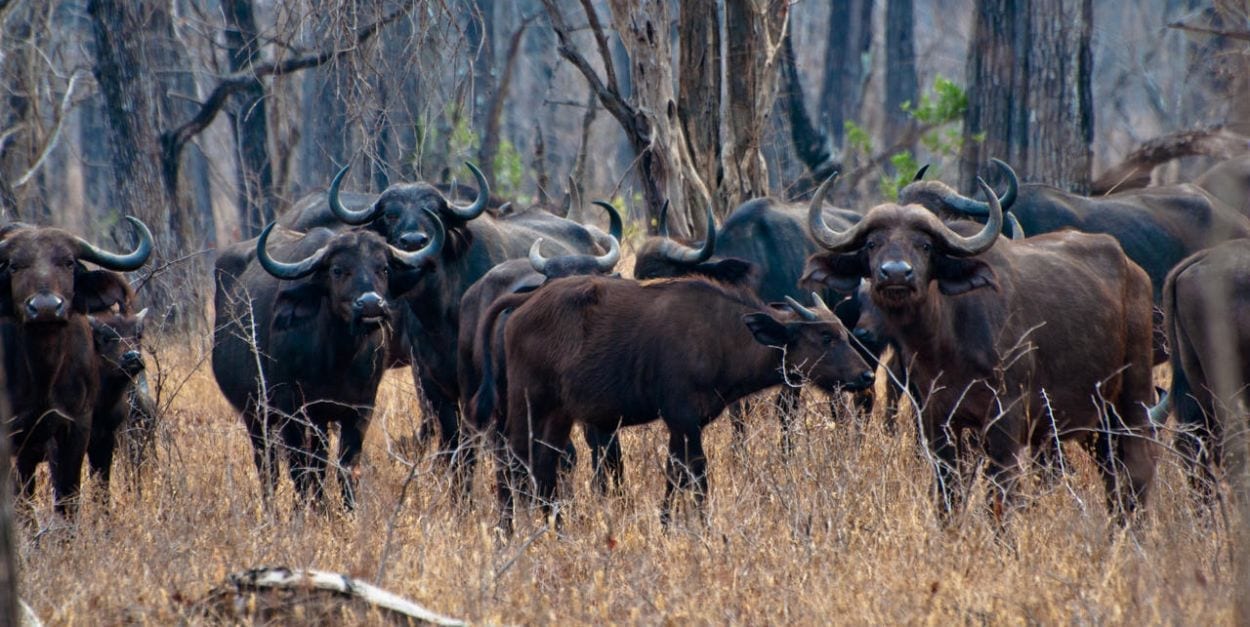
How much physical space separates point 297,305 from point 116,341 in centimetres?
99

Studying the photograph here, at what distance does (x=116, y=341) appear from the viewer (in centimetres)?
795

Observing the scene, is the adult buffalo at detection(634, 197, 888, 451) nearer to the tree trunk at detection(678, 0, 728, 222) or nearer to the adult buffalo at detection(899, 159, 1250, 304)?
the adult buffalo at detection(899, 159, 1250, 304)

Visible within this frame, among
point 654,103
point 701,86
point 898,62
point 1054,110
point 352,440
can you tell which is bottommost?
point 352,440

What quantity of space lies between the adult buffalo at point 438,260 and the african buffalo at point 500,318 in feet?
1.66

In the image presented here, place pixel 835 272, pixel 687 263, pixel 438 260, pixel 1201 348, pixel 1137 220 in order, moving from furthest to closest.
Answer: pixel 1137 220 → pixel 438 260 → pixel 687 263 → pixel 835 272 → pixel 1201 348

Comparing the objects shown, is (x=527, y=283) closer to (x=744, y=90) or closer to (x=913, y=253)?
(x=913, y=253)

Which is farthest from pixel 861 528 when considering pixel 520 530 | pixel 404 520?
pixel 404 520

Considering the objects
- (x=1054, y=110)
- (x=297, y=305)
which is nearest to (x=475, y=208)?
(x=297, y=305)

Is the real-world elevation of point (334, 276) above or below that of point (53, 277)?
below

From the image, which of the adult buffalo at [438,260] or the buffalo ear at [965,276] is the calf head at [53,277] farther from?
the buffalo ear at [965,276]

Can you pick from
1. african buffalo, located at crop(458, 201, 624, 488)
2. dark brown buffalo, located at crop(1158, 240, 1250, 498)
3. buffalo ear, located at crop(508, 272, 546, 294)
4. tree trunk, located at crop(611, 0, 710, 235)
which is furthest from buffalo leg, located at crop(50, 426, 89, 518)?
dark brown buffalo, located at crop(1158, 240, 1250, 498)

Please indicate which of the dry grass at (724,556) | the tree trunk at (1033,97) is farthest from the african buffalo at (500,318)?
the tree trunk at (1033,97)

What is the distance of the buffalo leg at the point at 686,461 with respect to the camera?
7.21 metres

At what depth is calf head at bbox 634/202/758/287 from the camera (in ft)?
27.8
